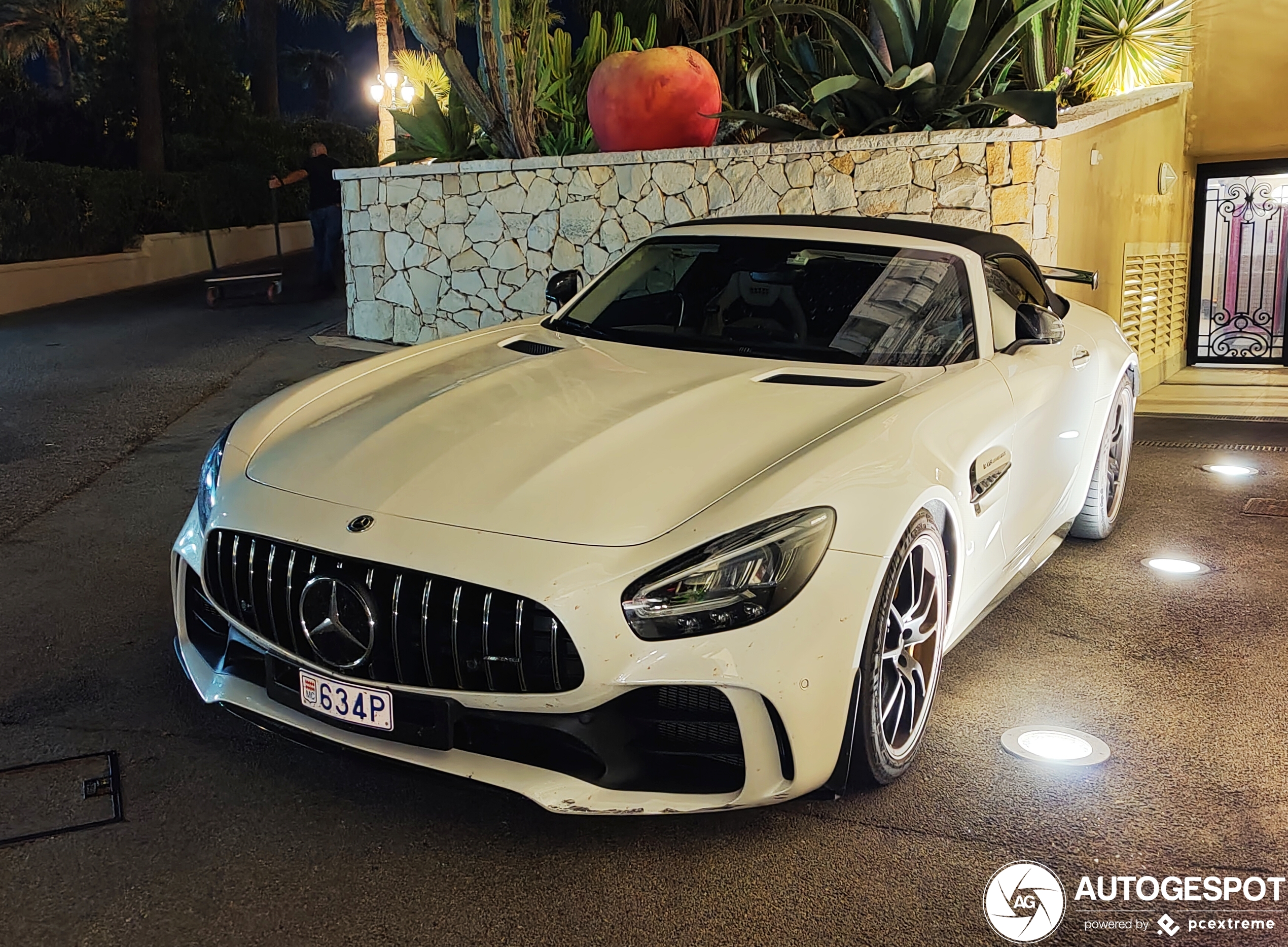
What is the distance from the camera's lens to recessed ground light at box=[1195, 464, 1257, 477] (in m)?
6.91

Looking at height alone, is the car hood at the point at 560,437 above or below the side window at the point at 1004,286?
below

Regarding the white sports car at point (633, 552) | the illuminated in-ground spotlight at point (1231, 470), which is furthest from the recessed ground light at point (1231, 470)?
the white sports car at point (633, 552)

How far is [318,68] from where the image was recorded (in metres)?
54.2

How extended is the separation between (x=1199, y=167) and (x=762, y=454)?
1035cm

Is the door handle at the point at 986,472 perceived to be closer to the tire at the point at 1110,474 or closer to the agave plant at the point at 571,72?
the tire at the point at 1110,474

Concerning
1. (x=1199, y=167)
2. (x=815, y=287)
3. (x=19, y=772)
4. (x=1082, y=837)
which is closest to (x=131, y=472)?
(x=19, y=772)

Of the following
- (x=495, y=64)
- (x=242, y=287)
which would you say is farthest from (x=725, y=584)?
(x=242, y=287)

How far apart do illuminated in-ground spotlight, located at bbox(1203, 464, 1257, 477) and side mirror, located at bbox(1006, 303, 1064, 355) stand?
3294mm

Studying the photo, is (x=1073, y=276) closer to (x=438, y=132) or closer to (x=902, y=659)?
(x=902, y=659)

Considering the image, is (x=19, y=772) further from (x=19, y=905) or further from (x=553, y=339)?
(x=553, y=339)

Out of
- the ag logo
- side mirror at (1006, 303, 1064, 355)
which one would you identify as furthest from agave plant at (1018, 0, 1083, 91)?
the ag logo

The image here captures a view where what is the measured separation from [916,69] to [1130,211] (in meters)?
2.74

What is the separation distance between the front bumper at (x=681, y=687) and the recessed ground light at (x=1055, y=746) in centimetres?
85

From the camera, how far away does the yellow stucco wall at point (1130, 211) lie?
8.20 metres
